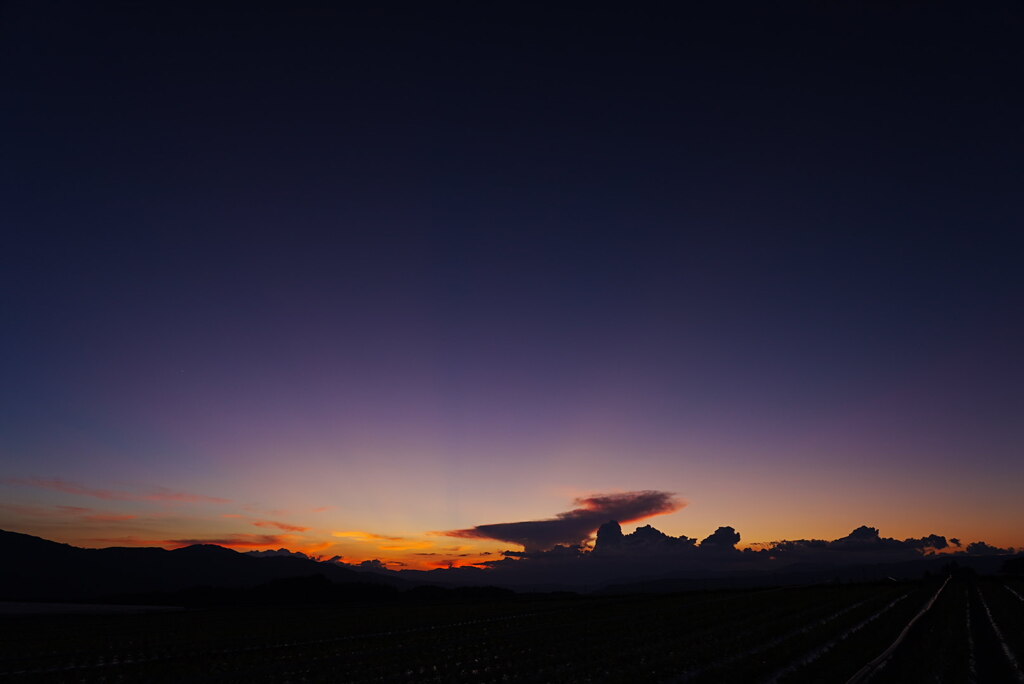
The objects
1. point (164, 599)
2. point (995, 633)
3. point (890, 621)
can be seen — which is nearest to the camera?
point (995, 633)

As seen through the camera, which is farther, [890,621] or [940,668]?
[890,621]

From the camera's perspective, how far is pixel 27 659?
122ft

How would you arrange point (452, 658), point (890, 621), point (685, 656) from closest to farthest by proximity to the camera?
1. point (685, 656)
2. point (452, 658)
3. point (890, 621)

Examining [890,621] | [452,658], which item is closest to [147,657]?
[452,658]

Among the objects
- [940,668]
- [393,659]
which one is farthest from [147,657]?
[940,668]

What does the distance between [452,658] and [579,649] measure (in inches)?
294

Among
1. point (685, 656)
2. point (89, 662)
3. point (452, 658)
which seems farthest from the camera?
point (89, 662)

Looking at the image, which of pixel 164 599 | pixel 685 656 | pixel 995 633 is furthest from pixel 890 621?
pixel 164 599

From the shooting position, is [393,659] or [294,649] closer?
[393,659]

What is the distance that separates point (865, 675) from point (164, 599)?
21018cm

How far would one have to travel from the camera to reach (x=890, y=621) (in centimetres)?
4538

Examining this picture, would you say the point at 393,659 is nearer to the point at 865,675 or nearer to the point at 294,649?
the point at 294,649

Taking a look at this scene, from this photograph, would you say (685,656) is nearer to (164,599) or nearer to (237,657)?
(237,657)

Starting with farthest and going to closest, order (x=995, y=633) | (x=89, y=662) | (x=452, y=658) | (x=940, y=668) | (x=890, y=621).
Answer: (x=890, y=621) < (x=995, y=633) < (x=89, y=662) < (x=452, y=658) < (x=940, y=668)
